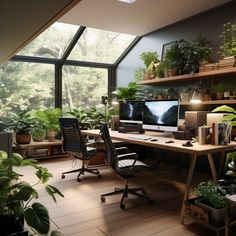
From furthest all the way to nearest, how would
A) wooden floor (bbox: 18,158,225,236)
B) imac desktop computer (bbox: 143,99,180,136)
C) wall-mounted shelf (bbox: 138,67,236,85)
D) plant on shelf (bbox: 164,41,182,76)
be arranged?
plant on shelf (bbox: 164,41,182,76), wall-mounted shelf (bbox: 138,67,236,85), imac desktop computer (bbox: 143,99,180,136), wooden floor (bbox: 18,158,225,236)

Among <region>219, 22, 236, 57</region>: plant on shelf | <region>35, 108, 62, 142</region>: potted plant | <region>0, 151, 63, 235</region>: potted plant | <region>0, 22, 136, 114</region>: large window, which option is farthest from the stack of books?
<region>0, 22, 136, 114</region>: large window

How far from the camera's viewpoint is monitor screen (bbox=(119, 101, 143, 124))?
4.04 meters

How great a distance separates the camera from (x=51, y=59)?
18.6 feet

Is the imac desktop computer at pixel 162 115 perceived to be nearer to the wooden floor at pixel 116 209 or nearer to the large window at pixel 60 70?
the wooden floor at pixel 116 209

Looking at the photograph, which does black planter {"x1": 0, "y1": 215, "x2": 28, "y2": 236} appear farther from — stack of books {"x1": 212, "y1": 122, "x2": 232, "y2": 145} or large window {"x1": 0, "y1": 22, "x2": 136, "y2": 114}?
large window {"x1": 0, "y1": 22, "x2": 136, "y2": 114}

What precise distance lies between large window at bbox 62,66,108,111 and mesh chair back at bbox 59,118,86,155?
7.23 feet

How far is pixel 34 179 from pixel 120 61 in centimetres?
378

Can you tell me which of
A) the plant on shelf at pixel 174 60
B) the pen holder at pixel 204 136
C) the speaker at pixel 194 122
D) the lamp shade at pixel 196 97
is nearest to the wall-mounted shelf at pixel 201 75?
the plant on shelf at pixel 174 60

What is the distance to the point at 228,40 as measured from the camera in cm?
374

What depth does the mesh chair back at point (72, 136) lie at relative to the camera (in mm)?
3629

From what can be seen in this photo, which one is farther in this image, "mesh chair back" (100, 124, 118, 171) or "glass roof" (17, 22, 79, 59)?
"glass roof" (17, 22, 79, 59)

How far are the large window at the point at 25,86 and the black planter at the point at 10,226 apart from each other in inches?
178

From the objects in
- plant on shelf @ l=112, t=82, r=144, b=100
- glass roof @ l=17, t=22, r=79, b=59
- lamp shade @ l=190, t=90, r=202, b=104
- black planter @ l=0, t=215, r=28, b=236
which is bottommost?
black planter @ l=0, t=215, r=28, b=236

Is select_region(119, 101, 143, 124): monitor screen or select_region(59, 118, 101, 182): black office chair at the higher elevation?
select_region(119, 101, 143, 124): monitor screen
